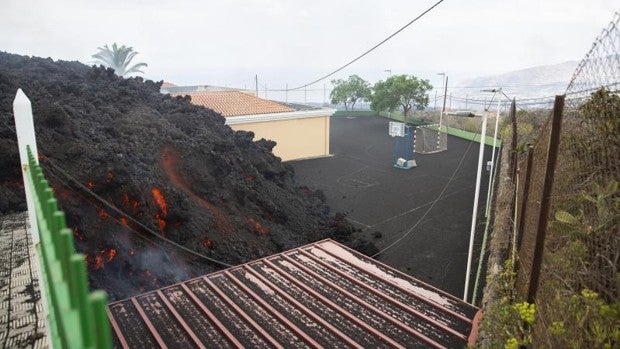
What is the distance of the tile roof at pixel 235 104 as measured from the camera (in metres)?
22.2

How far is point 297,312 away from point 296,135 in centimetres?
1799

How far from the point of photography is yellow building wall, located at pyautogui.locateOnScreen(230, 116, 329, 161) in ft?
71.8

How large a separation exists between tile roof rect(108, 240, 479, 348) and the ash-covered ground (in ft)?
7.57

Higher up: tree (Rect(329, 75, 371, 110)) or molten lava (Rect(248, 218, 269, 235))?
tree (Rect(329, 75, 371, 110))

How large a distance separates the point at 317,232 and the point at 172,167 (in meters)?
4.69

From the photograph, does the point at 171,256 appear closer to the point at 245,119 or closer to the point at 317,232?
the point at 317,232

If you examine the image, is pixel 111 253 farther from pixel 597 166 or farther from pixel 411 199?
pixel 411 199

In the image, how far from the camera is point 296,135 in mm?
23109

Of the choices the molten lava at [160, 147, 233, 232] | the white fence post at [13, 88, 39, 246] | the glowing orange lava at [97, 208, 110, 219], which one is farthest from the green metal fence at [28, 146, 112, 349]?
the molten lava at [160, 147, 233, 232]

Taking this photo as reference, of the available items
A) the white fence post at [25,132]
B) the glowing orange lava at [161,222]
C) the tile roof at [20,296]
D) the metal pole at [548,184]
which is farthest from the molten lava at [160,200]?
the metal pole at [548,184]

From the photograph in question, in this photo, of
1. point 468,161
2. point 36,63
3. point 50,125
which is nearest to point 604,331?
point 50,125

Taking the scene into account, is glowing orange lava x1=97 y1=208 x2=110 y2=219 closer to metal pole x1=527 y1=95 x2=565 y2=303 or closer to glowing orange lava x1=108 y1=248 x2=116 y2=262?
glowing orange lava x1=108 y1=248 x2=116 y2=262

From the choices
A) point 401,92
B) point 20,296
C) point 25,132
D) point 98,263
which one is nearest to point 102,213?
point 98,263

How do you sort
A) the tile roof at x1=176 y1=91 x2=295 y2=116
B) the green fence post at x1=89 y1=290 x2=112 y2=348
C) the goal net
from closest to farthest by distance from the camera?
the green fence post at x1=89 y1=290 x2=112 y2=348, the tile roof at x1=176 y1=91 x2=295 y2=116, the goal net
